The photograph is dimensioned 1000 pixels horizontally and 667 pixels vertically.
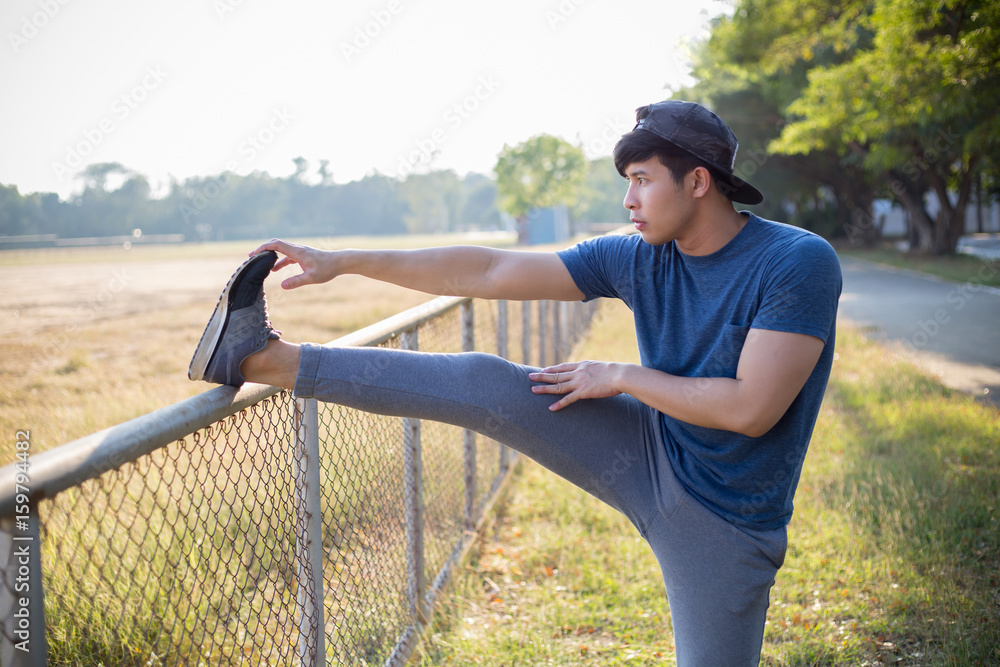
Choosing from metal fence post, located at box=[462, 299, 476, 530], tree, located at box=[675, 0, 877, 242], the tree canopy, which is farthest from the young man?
tree, located at box=[675, 0, 877, 242]

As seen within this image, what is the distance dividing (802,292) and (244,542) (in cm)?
182

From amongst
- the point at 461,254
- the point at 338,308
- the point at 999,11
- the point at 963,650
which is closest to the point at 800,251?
the point at 461,254

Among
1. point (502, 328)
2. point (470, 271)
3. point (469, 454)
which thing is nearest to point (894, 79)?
point (502, 328)

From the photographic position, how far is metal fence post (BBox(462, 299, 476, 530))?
4.05 metres

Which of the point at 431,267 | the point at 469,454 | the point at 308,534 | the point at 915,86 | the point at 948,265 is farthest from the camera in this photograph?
the point at 948,265

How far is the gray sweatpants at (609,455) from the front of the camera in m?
2.09

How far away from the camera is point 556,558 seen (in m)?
4.06

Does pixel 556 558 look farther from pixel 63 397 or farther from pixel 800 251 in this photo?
pixel 63 397

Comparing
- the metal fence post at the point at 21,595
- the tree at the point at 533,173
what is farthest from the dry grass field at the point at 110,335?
the tree at the point at 533,173

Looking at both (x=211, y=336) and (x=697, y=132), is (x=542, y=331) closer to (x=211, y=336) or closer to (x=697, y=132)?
(x=697, y=132)

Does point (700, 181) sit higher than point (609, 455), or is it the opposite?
point (700, 181)

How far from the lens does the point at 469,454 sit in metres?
4.11

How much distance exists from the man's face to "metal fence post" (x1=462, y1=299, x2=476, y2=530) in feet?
6.24

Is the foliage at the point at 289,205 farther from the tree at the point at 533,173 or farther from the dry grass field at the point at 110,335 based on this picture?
the dry grass field at the point at 110,335
